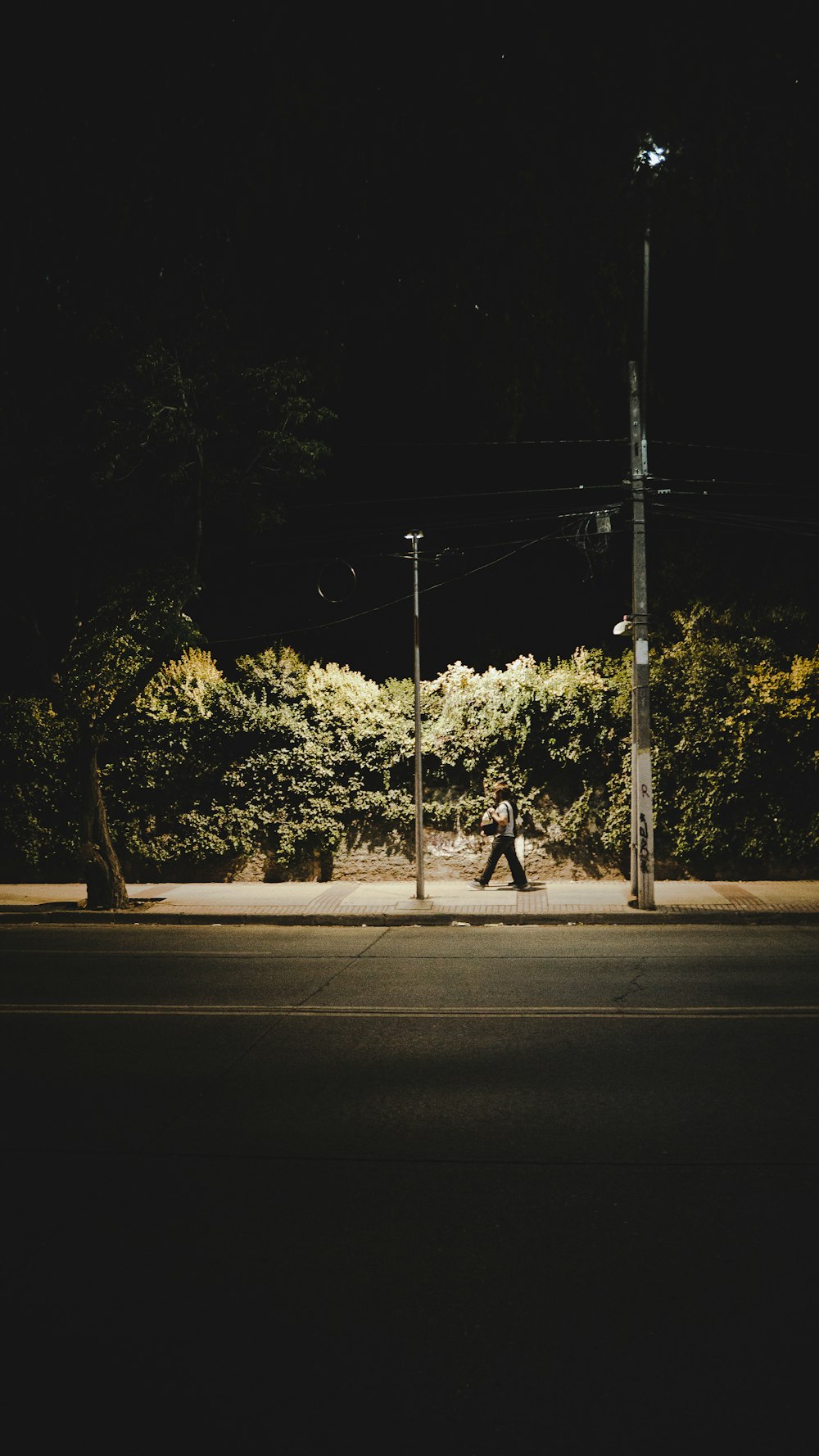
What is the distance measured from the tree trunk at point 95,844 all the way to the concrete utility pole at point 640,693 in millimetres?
7502

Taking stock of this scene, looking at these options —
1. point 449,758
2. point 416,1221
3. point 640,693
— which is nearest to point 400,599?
point 449,758

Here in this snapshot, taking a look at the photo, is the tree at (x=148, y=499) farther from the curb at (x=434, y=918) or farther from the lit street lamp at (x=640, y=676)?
the lit street lamp at (x=640, y=676)

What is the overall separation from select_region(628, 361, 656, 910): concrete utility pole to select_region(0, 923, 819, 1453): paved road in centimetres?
556

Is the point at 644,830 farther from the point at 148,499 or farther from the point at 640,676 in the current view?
the point at 148,499

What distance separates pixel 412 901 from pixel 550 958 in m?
4.73

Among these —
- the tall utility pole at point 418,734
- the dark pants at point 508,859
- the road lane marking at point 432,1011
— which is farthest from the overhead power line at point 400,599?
the road lane marking at point 432,1011

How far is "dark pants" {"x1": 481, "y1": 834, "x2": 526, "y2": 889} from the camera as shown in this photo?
16.4 meters

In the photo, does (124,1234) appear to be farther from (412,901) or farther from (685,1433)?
(412,901)

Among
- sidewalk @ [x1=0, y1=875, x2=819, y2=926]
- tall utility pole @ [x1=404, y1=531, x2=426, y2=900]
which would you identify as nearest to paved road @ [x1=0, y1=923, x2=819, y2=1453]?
sidewalk @ [x1=0, y1=875, x2=819, y2=926]

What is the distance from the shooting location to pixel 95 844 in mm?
15633

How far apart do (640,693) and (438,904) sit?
13.6 feet

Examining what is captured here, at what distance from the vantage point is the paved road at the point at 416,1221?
3240mm

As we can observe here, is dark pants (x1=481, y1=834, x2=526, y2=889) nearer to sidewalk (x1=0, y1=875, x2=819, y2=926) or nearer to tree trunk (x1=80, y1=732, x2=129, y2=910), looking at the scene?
sidewalk (x1=0, y1=875, x2=819, y2=926)

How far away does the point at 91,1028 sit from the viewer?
8.05 m
